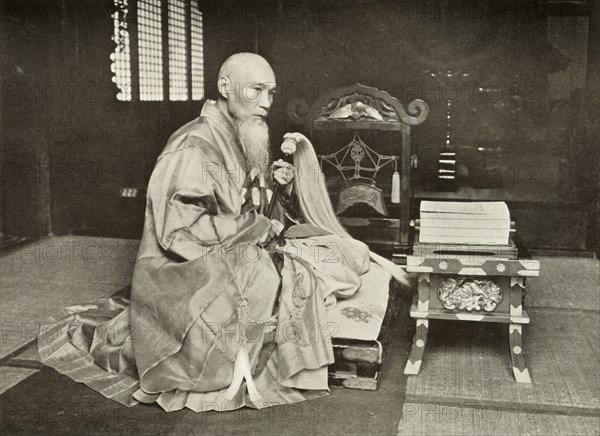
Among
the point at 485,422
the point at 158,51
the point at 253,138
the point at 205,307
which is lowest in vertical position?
the point at 485,422

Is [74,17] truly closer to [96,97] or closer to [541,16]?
[96,97]

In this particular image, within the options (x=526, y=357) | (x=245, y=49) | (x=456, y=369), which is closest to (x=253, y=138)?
(x=456, y=369)

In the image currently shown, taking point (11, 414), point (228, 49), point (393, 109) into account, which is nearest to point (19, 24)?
point (228, 49)

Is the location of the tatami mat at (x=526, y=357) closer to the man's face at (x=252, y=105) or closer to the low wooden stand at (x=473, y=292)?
the low wooden stand at (x=473, y=292)

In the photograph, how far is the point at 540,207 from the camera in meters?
6.57

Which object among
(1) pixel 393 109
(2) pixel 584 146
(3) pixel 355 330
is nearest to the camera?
(3) pixel 355 330

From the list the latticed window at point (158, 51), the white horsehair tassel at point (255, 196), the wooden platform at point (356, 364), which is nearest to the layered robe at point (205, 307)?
the wooden platform at point (356, 364)

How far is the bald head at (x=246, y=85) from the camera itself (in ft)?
13.2

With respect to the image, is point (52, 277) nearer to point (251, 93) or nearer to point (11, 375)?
point (11, 375)

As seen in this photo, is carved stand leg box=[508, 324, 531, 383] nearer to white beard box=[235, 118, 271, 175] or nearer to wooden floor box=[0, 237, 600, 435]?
wooden floor box=[0, 237, 600, 435]

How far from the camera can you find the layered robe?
3.49 meters

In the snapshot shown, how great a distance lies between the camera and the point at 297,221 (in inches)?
178

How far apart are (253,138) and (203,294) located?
38.6 inches

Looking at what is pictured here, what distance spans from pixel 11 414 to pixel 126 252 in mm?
3199
